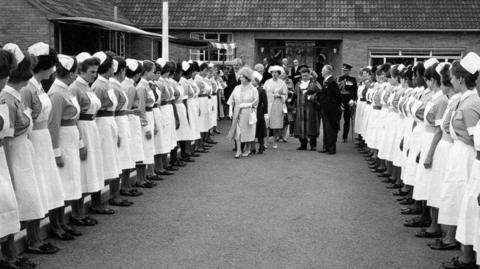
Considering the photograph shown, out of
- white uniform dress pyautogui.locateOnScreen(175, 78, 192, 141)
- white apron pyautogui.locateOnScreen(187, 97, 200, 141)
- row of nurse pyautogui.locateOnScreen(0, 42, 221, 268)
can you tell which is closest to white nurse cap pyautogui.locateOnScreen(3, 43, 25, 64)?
row of nurse pyautogui.locateOnScreen(0, 42, 221, 268)

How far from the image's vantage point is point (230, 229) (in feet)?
27.7

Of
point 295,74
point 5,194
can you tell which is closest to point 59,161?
point 5,194

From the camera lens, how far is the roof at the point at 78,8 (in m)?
23.7

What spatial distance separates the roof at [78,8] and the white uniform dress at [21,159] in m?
17.9

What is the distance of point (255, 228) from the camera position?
335 inches

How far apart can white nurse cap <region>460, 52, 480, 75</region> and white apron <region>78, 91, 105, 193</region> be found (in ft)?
14.9

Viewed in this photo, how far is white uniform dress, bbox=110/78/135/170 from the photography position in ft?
31.7

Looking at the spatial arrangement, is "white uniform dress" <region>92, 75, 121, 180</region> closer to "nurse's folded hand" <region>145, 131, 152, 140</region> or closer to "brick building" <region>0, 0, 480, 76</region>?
"nurse's folded hand" <region>145, 131, 152, 140</region>

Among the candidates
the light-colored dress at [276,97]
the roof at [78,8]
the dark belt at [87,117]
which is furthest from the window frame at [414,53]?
the dark belt at [87,117]

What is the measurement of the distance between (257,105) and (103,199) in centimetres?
699

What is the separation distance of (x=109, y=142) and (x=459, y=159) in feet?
15.5

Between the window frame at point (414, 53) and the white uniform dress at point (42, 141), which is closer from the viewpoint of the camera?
the white uniform dress at point (42, 141)

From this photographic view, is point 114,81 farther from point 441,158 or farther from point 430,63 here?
point 441,158

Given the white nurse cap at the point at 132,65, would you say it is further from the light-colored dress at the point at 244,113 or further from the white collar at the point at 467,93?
the white collar at the point at 467,93
